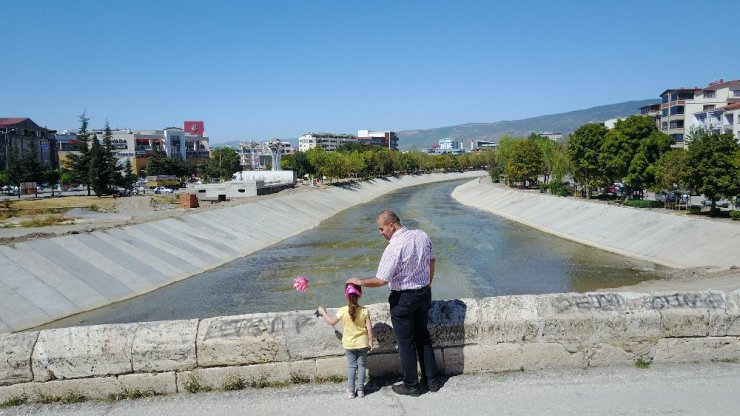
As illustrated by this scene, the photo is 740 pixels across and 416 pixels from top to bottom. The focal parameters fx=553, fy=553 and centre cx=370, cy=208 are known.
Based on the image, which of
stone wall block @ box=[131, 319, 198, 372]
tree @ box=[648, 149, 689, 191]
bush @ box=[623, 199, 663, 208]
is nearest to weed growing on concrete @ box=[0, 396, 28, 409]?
stone wall block @ box=[131, 319, 198, 372]

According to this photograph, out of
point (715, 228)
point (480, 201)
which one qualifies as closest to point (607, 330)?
point (715, 228)

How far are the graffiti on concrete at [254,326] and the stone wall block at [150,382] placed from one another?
66 centimetres

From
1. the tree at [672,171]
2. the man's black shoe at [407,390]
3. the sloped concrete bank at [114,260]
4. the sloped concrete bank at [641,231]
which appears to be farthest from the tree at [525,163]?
the man's black shoe at [407,390]

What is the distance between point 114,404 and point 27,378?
44.0 inches

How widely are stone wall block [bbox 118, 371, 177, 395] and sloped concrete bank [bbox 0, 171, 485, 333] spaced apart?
18.9 m

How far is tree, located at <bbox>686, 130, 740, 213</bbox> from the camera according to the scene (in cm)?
3962

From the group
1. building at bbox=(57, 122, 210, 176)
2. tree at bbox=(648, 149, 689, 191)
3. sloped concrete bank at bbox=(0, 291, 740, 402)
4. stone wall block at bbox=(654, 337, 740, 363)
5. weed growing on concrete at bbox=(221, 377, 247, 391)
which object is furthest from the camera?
building at bbox=(57, 122, 210, 176)

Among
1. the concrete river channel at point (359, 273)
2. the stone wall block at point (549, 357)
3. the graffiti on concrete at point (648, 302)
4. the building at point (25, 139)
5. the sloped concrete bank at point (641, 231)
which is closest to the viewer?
the stone wall block at point (549, 357)

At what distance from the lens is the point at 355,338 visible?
662 centimetres

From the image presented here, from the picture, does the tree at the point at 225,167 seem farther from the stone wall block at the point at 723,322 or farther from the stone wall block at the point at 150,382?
the stone wall block at the point at 723,322

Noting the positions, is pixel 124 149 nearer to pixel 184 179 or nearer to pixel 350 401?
pixel 184 179

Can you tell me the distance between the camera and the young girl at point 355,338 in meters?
6.58

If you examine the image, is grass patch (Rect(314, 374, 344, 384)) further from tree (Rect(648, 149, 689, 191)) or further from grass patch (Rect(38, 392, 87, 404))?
tree (Rect(648, 149, 689, 191))

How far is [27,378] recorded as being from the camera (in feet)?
21.9
